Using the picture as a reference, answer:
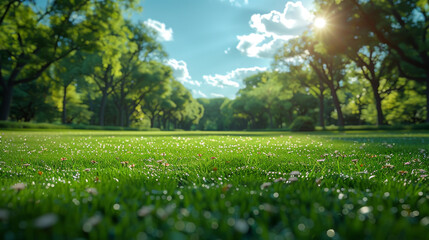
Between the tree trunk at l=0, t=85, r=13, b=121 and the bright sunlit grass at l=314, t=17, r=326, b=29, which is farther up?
the bright sunlit grass at l=314, t=17, r=326, b=29

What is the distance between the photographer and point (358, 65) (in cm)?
3100

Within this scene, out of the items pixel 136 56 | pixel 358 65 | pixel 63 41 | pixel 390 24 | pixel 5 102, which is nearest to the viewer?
pixel 390 24

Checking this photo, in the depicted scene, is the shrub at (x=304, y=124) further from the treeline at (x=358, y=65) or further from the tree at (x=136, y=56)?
the tree at (x=136, y=56)

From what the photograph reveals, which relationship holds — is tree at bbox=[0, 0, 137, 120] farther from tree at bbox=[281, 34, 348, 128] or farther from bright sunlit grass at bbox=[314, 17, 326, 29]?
tree at bbox=[281, 34, 348, 128]

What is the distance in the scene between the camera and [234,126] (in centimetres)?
11506

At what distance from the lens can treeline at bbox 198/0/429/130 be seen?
21.5 metres

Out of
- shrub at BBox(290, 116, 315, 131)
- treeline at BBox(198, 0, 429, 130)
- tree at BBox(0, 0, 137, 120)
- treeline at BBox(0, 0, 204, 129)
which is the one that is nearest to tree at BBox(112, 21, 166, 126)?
treeline at BBox(0, 0, 204, 129)

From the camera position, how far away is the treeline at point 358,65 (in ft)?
70.7

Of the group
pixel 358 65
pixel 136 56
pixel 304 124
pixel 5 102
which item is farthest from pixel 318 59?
pixel 5 102

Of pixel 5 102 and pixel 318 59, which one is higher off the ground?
pixel 318 59

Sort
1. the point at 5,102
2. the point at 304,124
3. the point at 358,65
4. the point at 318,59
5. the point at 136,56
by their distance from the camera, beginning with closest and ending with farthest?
the point at 5,102 < the point at 358,65 < the point at 304,124 < the point at 318,59 < the point at 136,56

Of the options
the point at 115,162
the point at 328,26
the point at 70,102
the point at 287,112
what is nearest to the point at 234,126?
the point at 287,112

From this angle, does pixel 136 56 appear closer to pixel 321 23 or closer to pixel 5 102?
pixel 5 102

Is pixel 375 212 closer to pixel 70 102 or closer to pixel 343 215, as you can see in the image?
pixel 343 215
